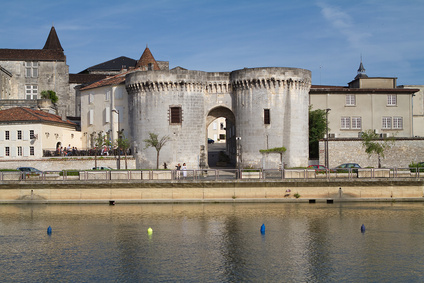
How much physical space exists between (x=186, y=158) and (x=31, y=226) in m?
22.3

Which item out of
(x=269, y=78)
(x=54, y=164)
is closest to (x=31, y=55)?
(x=54, y=164)

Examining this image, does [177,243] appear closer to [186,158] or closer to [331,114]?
[186,158]

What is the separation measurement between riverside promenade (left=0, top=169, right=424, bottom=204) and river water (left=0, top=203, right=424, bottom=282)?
53.0 inches

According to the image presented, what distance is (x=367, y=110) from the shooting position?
58.9 m

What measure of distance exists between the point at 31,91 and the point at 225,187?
52.8 meters

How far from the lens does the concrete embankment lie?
143 ft

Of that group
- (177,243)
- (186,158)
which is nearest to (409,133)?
(186,158)

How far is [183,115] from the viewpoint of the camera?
5522 centimetres

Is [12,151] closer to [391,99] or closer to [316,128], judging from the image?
[316,128]

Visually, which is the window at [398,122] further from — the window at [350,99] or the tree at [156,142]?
the tree at [156,142]

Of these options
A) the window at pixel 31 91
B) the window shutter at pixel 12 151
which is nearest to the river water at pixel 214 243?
the window shutter at pixel 12 151

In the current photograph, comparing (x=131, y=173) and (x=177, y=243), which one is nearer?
(x=177, y=243)

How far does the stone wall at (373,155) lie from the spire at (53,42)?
5776 cm

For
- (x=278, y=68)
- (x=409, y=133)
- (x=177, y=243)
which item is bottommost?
(x=177, y=243)
